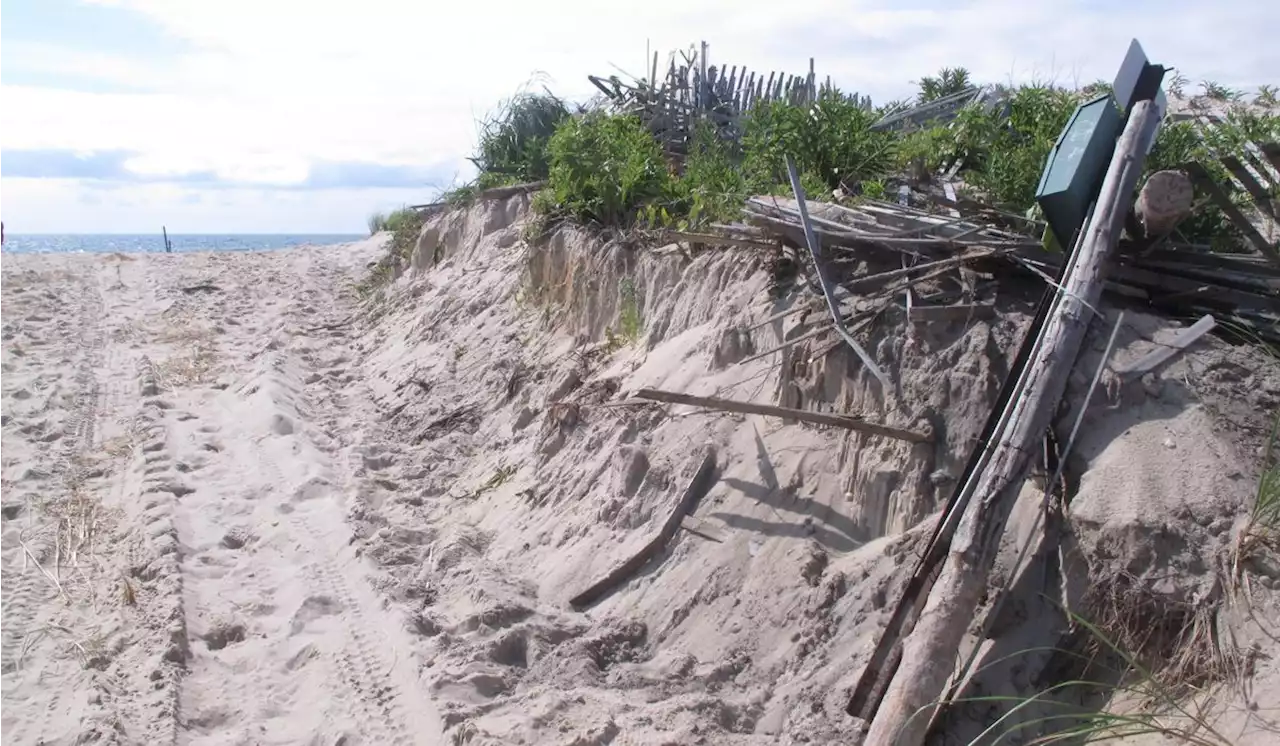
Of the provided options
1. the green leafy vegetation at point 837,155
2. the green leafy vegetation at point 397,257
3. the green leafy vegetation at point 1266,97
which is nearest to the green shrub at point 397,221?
the green leafy vegetation at point 397,257

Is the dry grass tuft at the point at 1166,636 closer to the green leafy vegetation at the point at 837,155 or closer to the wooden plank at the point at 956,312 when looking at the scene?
the wooden plank at the point at 956,312

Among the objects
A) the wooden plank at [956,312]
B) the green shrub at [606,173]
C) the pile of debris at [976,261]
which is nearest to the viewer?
the pile of debris at [976,261]

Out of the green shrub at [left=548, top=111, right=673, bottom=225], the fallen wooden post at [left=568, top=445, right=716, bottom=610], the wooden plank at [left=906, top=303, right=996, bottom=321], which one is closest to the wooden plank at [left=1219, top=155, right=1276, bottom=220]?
the wooden plank at [left=906, top=303, right=996, bottom=321]

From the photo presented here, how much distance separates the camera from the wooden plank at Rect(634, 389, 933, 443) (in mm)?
4211

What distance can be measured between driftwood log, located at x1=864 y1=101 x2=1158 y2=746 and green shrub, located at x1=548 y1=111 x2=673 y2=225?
3.90m

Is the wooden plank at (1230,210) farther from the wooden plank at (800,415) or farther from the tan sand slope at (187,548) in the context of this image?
the tan sand slope at (187,548)

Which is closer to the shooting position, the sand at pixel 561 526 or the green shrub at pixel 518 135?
the sand at pixel 561 526

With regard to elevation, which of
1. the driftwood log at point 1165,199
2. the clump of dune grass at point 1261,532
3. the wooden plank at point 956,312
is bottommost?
the clump of dune grass at point 1261,532

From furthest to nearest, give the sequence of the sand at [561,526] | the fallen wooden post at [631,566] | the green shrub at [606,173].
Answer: the green shrub at [606,173]
the fallen wooden post at [631,566]
the sand at [561,526]

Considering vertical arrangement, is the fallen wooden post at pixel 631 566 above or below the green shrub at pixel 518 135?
below

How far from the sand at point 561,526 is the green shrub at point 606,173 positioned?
12.1 inches

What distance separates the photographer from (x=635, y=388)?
5996mm

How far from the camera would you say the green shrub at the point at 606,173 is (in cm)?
754

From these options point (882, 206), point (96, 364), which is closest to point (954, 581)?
point (882, 206)
